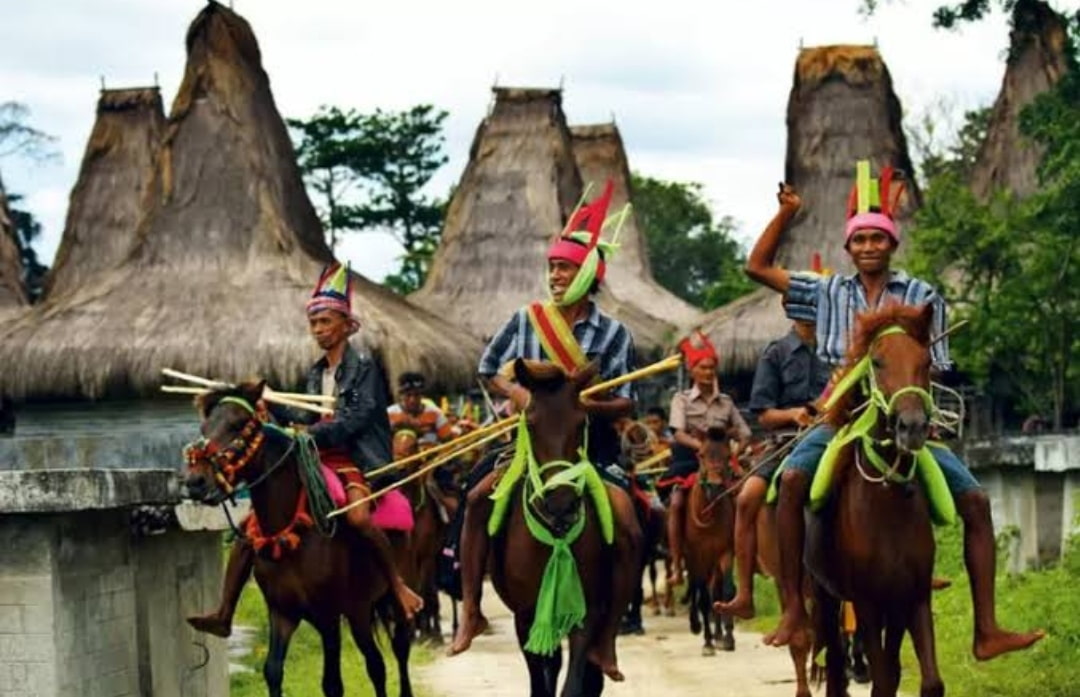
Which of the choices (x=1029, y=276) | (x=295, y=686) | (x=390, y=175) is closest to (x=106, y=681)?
(x=295, y=686)

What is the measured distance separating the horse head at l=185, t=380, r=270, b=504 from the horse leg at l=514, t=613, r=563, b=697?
5.76ft

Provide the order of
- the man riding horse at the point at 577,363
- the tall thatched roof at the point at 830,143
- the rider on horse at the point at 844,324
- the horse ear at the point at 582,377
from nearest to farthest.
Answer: the rider on horse at the point at 844,324 → the horse ear at the point at 582,377 → the man riding horse at the point at 577,363 → the tall thatched roof at the point at 830,143

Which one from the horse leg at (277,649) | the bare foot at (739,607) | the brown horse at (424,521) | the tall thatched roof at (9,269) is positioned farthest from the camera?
the tall thatched roof at (9,269)

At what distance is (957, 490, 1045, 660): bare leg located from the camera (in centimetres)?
974

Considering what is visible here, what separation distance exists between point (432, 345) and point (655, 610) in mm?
8351

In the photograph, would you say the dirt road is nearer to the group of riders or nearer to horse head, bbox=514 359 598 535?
the group of riders

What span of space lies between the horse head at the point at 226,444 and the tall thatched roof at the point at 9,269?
22874 mm

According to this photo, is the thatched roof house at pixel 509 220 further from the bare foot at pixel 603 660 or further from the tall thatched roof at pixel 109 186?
the bare foot at pixel 603 660

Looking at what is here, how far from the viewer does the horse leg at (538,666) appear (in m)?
10.9

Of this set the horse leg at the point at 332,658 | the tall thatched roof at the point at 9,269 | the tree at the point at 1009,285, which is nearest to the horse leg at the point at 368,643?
the horse leg at the point at 332,658

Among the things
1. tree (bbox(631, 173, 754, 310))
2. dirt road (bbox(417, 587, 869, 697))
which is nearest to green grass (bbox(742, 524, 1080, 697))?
dirt road (bbox(417, 587, 869, 697))

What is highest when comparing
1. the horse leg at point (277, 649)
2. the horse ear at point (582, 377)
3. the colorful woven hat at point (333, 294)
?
the colorful woven hat at point (333, 294)

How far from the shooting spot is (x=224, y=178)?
32250 millimetres

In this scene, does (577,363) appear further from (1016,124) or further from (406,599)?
(1016,124)
